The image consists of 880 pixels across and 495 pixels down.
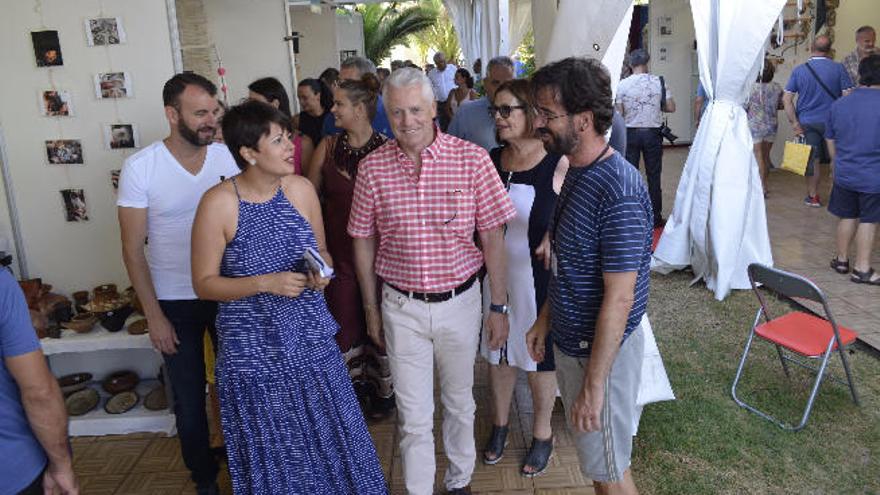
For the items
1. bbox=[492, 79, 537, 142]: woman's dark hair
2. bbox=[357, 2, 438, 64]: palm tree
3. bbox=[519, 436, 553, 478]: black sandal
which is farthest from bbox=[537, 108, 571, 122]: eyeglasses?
bbox=[357, 2, 438, 64]: palm tree

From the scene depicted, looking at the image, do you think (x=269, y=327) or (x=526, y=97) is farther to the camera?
(x=526, y=97)

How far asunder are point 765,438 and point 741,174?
2.43m

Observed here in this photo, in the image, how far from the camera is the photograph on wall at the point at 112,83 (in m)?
3.37

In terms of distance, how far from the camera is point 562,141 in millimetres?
1970

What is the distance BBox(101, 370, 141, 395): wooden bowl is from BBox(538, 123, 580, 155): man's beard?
9.34 feet

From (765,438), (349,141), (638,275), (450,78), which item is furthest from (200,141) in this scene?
(450,78)

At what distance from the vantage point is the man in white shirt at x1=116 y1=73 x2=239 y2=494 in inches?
99.9

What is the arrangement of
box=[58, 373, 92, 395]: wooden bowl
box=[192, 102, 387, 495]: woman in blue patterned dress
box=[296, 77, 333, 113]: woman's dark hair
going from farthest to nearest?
box=[296, 77, 333, 113]: woman's dark hair
box=[58, 373, 92, 395]: wooden bowl
box=[192, 102, 387, 495]: woman in blue patterned dress

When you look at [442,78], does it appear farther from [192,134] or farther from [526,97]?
[192,134]

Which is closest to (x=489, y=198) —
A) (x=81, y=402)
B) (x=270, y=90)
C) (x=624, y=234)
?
(x=624, y=234)

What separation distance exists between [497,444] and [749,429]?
129cm

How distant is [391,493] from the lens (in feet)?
9.77

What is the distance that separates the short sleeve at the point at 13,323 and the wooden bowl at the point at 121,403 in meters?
2.18

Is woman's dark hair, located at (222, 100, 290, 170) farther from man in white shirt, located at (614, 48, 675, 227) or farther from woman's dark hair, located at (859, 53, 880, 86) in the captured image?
man in white shirt, located at (614, 48, 675, 227)
